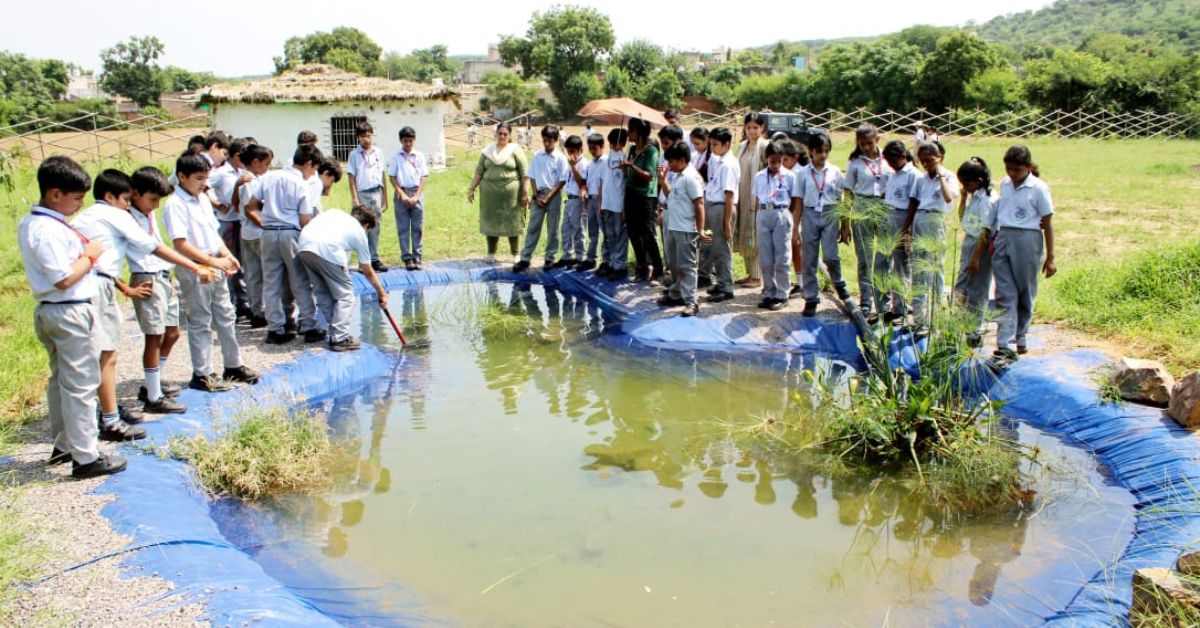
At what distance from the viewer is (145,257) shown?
17.5 ft

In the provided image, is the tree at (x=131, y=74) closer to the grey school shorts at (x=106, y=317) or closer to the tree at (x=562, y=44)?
the tree at (x=562, y=44)

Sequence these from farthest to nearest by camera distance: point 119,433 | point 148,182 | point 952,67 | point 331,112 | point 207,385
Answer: point 952,67 → point 331,112 → point 207,385 → point 148,182 → point 119,433

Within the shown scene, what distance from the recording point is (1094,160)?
2150 cm

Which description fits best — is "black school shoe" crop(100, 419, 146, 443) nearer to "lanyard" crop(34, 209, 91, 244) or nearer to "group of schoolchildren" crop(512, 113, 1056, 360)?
"lanyard" crop(34, 209, 91, 244)

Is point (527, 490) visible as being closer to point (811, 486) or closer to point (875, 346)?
point (811, 486)

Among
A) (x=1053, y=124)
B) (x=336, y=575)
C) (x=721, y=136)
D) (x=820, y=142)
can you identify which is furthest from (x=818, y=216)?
(x=1053, y=124)

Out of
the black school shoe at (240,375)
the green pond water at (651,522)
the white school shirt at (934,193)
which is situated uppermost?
the white school shirt at (934,193)

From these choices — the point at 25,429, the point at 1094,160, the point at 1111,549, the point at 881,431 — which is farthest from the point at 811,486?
the point at 1094,160

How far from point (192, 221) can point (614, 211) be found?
4363 millimetres

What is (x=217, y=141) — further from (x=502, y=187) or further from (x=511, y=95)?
(x=511, y=95)

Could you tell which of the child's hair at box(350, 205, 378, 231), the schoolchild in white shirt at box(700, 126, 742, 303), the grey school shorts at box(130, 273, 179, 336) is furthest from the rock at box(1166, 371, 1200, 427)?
the grey school shorts at box(130, 273, 179, 336)

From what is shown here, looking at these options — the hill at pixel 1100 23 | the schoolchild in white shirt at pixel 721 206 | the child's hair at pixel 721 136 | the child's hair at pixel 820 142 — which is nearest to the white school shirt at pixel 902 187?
the child's hair at pixel 820 142

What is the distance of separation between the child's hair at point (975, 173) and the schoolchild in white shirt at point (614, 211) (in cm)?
343

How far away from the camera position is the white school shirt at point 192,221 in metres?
5.56
